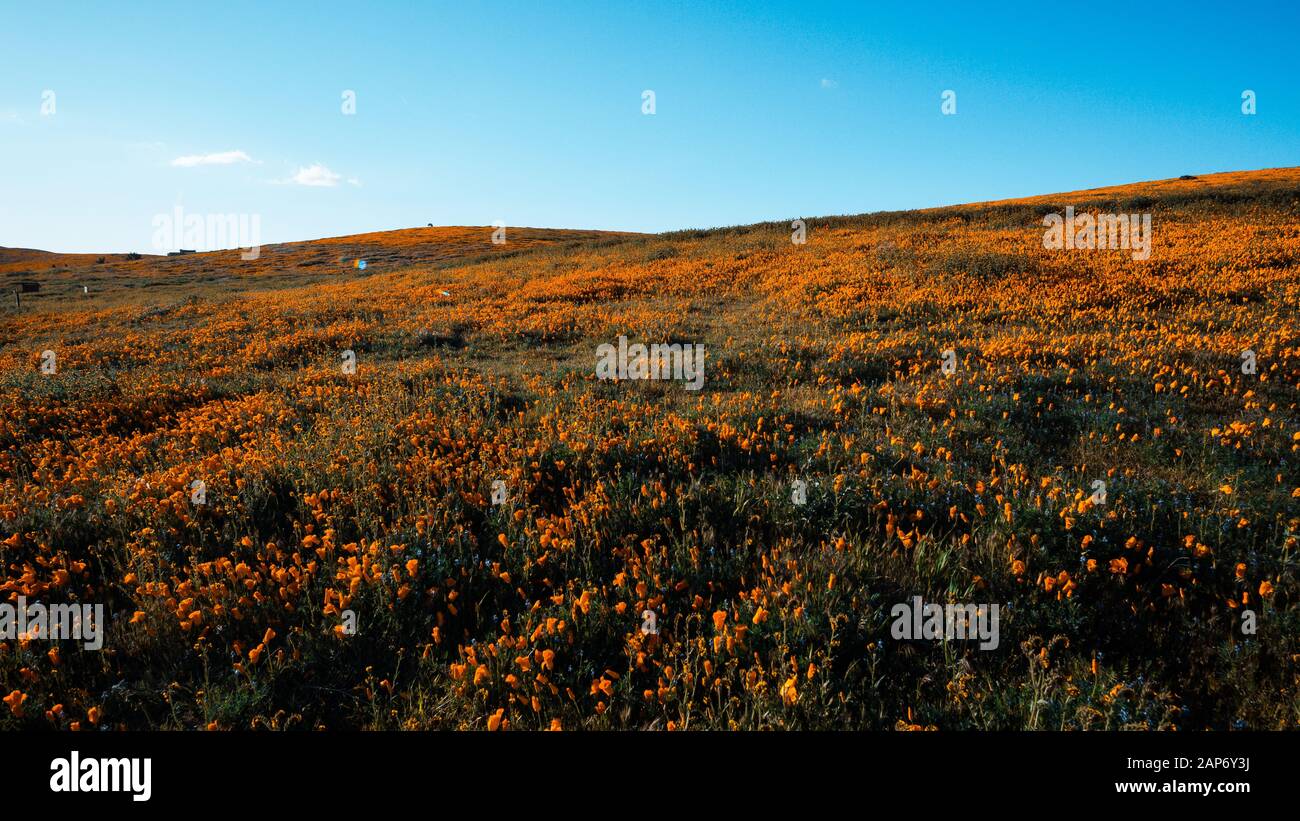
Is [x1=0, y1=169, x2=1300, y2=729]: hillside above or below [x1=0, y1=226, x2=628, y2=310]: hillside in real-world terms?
below

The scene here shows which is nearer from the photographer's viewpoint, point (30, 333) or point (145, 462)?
point (145, 462)

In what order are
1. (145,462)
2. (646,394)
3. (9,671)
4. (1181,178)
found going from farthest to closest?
(1181,178)
(646,394)
(145,462)
(9,671)

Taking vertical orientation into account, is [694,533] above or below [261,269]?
below

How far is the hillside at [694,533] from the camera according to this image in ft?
10.7

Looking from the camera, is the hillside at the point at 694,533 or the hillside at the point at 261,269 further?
the hillside at the point at 261,269

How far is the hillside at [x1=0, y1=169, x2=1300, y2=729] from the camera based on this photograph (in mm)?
3268

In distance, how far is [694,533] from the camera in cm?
468

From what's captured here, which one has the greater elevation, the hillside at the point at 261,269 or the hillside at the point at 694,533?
the hillside at the point at 261,269

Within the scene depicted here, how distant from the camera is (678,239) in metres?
34.6

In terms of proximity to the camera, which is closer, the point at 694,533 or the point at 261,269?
the point at 694,533

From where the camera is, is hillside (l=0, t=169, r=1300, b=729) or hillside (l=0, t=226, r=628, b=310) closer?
hillside (l=0, t=169, r=1300, b=729)

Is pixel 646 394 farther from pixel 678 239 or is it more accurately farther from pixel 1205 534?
pixel 678 239
